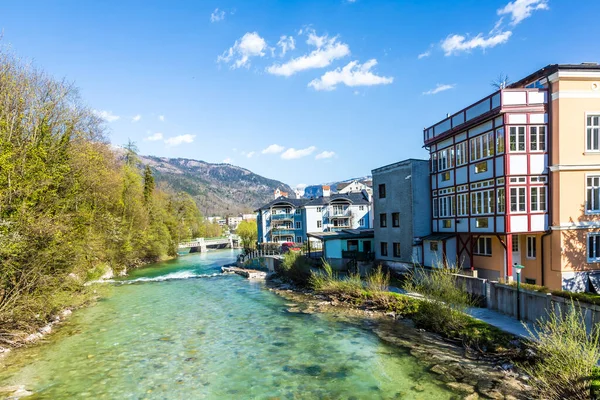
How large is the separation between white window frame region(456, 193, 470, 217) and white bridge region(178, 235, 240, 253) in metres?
59.9

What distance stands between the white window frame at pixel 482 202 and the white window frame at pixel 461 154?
2312mm

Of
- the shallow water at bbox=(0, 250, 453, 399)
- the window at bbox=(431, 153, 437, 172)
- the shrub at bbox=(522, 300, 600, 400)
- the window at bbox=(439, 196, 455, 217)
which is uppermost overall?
the window at bbox=(431, 153, 437, 172)

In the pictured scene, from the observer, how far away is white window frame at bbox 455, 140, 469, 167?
75.3ft

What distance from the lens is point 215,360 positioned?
1461cm

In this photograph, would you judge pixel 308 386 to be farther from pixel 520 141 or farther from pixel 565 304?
pixel 520 141

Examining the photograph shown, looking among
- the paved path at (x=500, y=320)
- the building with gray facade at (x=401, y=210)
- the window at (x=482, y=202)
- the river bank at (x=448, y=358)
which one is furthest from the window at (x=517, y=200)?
the river bank at (x=448, y=358)

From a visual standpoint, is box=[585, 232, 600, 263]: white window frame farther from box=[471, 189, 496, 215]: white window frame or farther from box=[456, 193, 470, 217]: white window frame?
box=[456, 193, 470, 217]: white window frame

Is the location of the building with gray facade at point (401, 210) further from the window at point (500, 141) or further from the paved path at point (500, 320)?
the paved path at point (500, 320)

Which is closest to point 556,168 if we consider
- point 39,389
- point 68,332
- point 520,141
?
point 520,141

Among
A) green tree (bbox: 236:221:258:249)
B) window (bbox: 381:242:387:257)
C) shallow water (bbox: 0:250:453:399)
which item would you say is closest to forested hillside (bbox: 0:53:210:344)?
shallow water (bbox: 0:250:453:399)

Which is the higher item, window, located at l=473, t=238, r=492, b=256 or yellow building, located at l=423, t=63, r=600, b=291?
yellow building, located at l=423, t=63, r=600, b=291

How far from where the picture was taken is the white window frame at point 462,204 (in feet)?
74.8

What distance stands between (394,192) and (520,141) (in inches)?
444

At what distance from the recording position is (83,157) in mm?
20172
